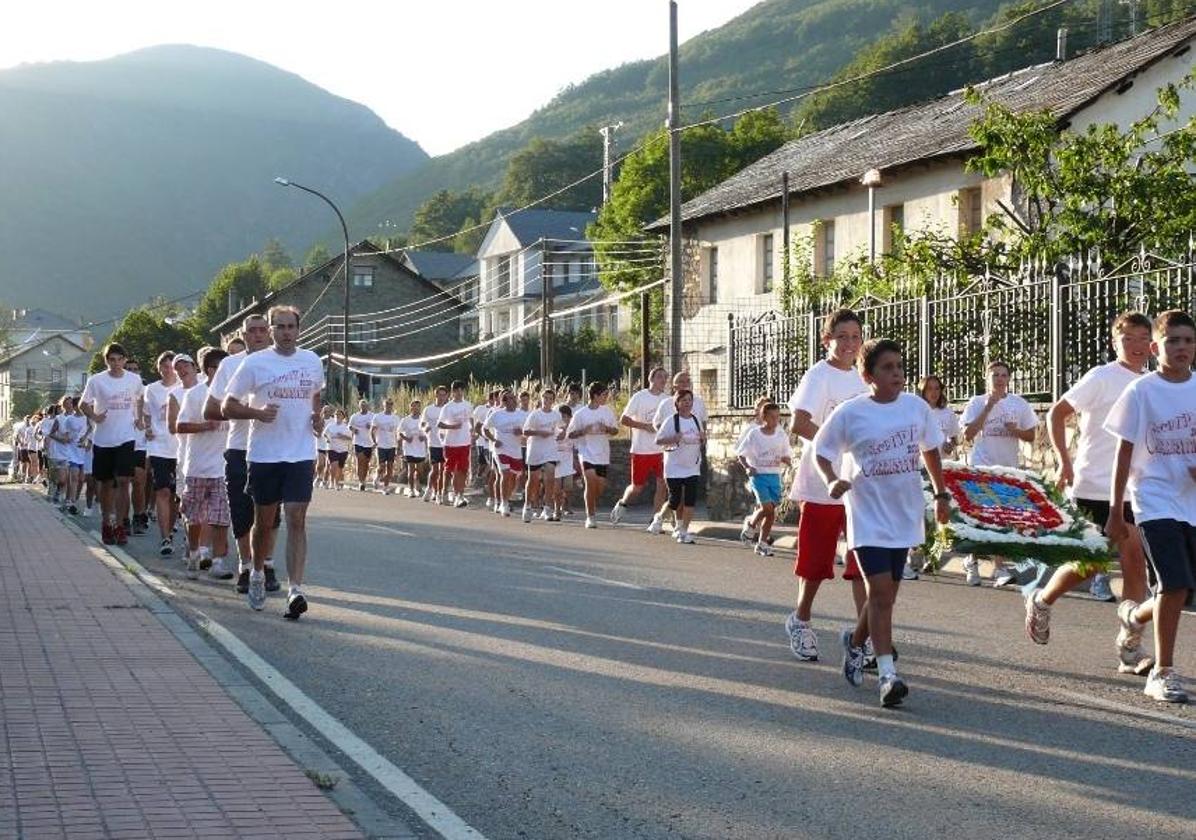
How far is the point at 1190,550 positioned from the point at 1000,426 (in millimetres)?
6626

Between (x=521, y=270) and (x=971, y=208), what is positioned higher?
(x=521, y=270)

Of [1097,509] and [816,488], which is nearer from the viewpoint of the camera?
[816,488]

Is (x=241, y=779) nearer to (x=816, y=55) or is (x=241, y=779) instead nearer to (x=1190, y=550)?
(x=1190, y=550)

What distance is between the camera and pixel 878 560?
803 centimetres

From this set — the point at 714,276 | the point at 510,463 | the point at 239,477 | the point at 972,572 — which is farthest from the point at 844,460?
the point at 714,276

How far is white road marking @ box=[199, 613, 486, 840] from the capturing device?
5715 millimetres

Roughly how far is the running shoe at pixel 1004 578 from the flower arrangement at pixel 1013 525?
4.71m

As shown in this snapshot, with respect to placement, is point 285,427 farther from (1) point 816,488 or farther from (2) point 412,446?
(2) point 412,446

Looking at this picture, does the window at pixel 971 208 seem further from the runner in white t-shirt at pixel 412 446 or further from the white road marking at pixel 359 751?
the white road marking at pixel 359 751

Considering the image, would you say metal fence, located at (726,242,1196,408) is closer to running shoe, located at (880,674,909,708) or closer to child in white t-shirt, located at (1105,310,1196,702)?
child in white t-shirt, located at (1105,310,1196,702)

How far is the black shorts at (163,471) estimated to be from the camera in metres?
15.9

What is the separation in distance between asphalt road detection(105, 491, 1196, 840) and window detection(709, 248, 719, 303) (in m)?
32.0

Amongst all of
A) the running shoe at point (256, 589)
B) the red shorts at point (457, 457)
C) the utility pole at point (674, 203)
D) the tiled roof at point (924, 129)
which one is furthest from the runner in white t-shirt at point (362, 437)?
the running shoe at point (256, 589)

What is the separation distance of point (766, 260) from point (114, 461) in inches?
1105
